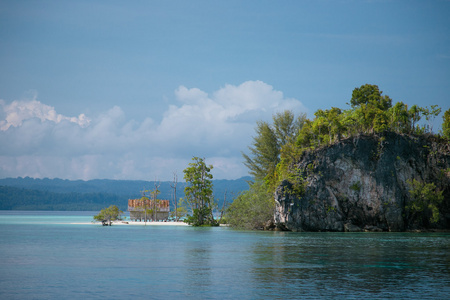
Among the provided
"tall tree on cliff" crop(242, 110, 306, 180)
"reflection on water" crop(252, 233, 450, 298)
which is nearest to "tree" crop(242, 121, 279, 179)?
"tall tree on cliff" crop(242, 110, 306, 180)

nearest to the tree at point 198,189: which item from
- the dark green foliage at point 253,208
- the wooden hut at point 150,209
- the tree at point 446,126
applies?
the dark green foliage at point 253,208

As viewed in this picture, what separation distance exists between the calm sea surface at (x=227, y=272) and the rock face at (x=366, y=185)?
1958cm

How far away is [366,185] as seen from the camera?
62031mm

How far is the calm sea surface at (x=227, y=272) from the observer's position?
69.2 ft

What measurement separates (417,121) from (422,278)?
152ft

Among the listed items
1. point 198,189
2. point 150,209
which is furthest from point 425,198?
point 150,209

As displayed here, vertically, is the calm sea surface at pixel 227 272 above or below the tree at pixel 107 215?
below

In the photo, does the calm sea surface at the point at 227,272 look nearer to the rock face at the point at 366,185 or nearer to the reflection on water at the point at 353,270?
the reflection on water at the point at 353,270

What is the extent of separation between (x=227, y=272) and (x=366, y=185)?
126 ft

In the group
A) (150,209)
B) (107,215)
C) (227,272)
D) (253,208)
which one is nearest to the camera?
(227,272)

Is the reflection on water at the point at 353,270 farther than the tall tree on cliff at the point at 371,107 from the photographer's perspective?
No

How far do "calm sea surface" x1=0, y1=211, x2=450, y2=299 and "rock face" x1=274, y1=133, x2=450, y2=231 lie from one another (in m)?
19.6

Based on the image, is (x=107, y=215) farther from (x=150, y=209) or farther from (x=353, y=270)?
(x=353, y=270)

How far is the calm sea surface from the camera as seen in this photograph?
21.1 meters
